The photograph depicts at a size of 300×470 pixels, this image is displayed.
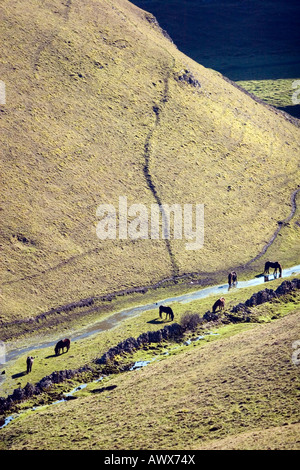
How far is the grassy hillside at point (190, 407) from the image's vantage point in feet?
99.2

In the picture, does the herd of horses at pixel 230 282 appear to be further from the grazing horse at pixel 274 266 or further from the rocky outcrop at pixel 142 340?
the rocky outcrop at pixel 142 340

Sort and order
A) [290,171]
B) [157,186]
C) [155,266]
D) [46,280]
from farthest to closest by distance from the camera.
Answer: [290,171] → [157,186] → [155,266] → [46,280]

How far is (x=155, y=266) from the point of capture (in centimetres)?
5847

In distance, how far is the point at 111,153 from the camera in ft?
228

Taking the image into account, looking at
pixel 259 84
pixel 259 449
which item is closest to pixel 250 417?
pixel 259 449

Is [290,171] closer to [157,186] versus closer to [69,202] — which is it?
[157,186]

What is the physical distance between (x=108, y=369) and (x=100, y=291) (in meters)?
14.1

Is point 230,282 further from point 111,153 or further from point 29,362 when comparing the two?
point 111,153

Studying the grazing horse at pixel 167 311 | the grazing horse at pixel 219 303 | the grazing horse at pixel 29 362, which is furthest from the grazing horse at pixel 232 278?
the grazing horse at pixel 29 362

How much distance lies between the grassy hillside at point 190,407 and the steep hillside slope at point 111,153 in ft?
50.7

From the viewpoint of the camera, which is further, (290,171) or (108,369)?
(290,171)

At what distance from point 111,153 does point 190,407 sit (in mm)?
41420

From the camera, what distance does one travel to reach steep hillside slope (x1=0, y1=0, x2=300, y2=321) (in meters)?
56.7

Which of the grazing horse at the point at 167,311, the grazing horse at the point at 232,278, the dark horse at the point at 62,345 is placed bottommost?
the dark horse at the point at 62,345
